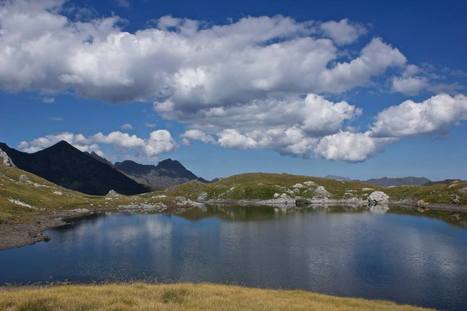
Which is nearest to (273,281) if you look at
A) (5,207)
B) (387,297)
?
(387,297)

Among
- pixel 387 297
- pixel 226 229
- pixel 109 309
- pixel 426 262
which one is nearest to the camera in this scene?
pixel 109 309

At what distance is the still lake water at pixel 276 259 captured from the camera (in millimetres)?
77625

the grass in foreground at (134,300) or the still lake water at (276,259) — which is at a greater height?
the grass in foreground at (134,300)

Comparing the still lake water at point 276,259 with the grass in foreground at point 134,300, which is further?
the still lake water at point 276,259

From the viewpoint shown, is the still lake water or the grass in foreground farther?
the still lake water

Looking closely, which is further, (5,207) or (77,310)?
(5,207)

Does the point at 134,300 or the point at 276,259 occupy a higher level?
the point at 134,300

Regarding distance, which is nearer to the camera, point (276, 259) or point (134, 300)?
point (134, 300)

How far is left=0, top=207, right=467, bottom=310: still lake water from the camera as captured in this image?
3056 inches

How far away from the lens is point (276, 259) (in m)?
101

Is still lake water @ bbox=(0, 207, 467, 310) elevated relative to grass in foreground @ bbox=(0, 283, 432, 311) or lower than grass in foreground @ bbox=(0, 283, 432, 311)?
lower

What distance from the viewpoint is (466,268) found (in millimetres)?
91750

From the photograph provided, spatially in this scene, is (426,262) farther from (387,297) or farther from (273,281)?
(273,281)

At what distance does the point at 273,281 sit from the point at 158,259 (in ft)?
120
